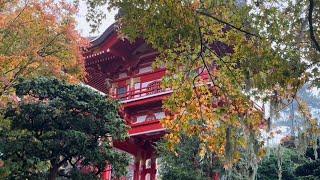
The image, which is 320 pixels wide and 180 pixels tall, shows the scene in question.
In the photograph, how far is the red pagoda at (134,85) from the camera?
1638 cm

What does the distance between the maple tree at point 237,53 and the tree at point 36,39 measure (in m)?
5.81

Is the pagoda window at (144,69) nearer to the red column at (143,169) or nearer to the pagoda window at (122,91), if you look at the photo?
the pagoda window at (122,91)

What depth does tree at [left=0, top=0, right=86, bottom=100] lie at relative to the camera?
13000mm

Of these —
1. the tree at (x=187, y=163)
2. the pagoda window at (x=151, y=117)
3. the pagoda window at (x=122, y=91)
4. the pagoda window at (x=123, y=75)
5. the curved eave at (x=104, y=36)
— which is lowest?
the tree at (x=187, y=163)

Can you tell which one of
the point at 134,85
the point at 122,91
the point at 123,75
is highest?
the point at 123,75

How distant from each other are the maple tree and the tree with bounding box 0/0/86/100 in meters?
5.81

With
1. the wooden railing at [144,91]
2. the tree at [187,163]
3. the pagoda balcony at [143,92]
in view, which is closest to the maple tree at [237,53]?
the tree at [187,163]

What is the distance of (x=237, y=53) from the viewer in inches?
266

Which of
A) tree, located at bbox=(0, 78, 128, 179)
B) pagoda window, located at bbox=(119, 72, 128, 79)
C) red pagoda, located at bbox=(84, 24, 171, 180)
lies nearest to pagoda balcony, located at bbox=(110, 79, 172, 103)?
red pagoda, located at bbox=(84, 24, 171, 180)

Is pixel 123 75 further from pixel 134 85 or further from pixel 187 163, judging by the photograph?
pixel 187 163

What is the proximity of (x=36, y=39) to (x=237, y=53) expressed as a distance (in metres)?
8.77

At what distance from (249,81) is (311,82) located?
828 mm

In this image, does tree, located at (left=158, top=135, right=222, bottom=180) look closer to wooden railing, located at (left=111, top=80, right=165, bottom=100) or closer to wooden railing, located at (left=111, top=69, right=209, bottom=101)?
wooden railing, located at (left=111, top=69, right=209, bottom=101)

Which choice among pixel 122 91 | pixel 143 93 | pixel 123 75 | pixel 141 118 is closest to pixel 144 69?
pixel 123 75
